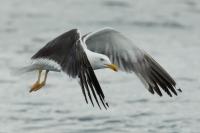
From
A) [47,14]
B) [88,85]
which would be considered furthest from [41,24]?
[88,85]

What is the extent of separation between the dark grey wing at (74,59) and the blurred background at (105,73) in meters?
0.18

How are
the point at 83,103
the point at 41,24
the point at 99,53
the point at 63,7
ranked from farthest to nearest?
the point at 63,7, the point at 41,24, the point at 83,103, the point at 99,53

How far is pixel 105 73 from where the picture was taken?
1477 centimetres

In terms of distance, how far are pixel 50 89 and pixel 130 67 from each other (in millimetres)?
2921

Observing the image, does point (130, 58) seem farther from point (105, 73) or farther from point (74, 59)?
point (105, 73)

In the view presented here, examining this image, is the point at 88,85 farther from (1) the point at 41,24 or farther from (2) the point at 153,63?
(1) the point at 41,24

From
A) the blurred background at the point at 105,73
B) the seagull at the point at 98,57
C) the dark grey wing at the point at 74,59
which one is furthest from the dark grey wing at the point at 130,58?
the blurred background at the point at 105,73

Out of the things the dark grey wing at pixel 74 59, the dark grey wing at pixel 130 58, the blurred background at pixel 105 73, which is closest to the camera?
the dark grey wing at pixel 74 59

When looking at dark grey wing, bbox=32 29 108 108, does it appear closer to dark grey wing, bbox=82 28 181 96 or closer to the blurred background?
the blurred background

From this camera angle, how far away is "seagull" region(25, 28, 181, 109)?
987 cm

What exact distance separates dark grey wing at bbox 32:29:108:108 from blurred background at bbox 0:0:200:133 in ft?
0.58

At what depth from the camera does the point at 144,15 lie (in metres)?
18.1

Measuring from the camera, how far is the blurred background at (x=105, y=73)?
12.8 meters

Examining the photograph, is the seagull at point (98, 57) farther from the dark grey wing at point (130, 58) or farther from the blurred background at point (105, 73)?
the blurred background at point (105, 73)
